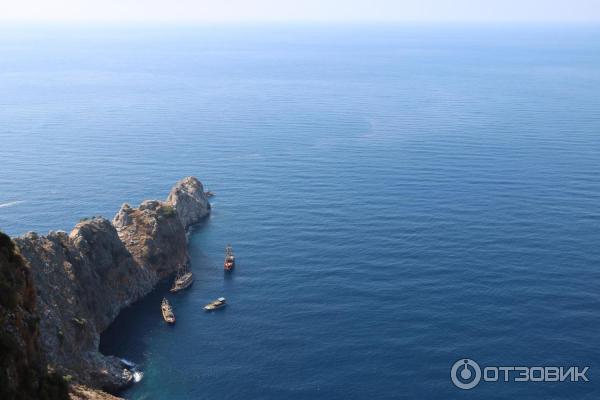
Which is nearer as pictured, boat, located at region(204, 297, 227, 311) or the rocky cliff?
the rocky cliff

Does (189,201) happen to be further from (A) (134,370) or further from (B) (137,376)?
(B) (137,376)

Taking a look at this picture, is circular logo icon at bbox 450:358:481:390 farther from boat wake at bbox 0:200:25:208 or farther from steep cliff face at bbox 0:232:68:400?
boat wake at bbox 0:200:25:208

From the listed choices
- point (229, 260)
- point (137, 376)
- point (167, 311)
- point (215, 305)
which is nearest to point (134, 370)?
point (137, 376)

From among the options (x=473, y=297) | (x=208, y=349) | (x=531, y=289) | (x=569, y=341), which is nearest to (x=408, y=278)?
(x=473, y=297)

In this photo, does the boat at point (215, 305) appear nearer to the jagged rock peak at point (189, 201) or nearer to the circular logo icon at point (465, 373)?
the jagged rock peak at point (189, 201)

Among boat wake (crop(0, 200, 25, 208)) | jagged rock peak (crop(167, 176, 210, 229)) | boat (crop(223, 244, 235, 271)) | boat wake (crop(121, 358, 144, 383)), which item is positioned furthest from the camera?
boat wake (crop(0, 200, 25, 208))

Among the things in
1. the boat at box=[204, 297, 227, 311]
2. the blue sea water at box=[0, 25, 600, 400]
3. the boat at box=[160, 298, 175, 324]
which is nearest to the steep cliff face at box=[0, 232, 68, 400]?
the blue sea water at box=[0, 25, 600, 400]

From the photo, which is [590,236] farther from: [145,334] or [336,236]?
[145,334]
